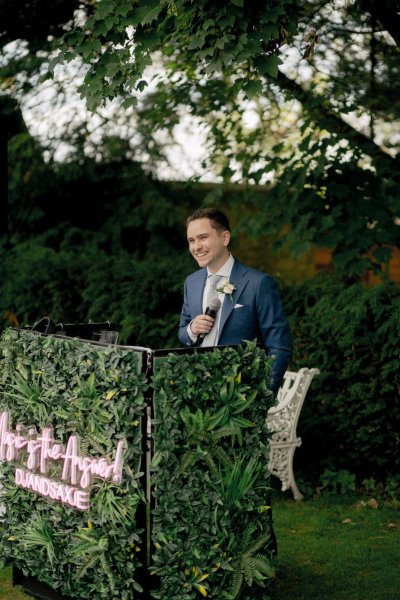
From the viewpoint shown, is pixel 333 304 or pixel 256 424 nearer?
pixel 256 424

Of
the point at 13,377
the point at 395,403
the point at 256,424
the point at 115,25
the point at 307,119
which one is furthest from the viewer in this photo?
the point at 307,119

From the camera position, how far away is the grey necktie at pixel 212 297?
16.6 ft

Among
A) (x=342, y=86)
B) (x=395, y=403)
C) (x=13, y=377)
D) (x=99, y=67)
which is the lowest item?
(x=395, y=403)

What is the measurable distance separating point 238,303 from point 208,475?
1164 millimetres

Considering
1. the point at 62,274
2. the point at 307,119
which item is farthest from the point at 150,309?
the point at 307,119

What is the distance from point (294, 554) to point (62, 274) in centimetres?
559

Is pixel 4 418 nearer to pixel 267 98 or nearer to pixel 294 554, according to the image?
pixel 294 554

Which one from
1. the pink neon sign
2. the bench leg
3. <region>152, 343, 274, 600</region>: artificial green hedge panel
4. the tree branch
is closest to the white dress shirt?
<region>152, 343, 274, 600</region>: artificial green hedge panel

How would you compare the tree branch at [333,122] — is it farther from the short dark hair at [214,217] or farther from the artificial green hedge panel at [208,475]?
the artificial green hedge panel at [208,475]

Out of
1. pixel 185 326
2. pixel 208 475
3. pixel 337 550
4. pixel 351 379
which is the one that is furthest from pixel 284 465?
pixel 208 475

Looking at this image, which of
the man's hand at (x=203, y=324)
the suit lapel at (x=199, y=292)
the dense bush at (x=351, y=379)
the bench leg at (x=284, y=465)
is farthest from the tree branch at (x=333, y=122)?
the man's hand at (x=203, y=324)

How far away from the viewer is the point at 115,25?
6.70 metres

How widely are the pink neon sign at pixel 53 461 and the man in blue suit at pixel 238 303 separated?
0.98 meters

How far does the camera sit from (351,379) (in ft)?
26.2
